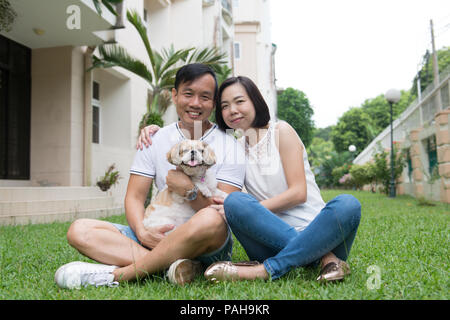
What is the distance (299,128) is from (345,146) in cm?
667

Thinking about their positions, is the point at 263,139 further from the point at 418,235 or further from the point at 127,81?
the point at 127,81

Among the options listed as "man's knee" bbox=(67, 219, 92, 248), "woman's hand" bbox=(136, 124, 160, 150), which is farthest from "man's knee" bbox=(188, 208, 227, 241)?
"woman's hand" bbox=(136, 124, 160, 150)

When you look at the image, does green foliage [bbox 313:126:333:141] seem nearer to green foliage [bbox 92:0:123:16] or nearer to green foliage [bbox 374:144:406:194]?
green foliage [bbox 374:144:406:194]

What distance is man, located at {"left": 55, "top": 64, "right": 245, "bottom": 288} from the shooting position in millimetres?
2324

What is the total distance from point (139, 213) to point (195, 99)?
1.00 metres

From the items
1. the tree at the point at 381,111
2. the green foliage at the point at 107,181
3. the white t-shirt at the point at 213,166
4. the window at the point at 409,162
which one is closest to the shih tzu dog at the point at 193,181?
the white t-shirt at the point at 213,166

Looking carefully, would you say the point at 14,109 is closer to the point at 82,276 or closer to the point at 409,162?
the point at 82,276

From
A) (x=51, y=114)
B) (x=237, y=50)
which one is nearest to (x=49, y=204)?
(x=51, y=114)

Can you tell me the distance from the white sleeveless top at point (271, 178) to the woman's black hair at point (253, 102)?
0.11 metres

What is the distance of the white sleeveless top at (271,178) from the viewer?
276 cm

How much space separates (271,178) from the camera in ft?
9.32

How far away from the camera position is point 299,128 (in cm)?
4806

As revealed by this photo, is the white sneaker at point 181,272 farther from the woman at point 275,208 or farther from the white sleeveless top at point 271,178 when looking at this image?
the white sleeveless top at point 271,178
